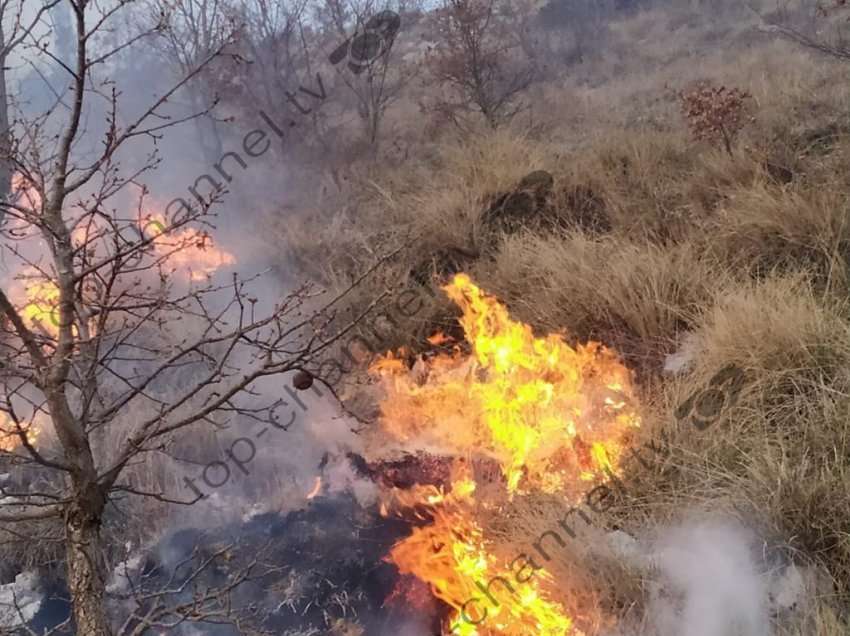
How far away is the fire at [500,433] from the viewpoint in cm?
335

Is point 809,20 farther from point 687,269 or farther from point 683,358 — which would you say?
point 683,358

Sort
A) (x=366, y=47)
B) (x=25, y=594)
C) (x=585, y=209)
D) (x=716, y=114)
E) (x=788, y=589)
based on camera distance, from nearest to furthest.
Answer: (x=788, y=589) < (x=25, y=594) < (x=716, y=114) < (x=585, y=209) < (x=366, y=47)

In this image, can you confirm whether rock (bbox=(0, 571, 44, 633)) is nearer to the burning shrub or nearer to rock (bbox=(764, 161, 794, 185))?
rock (bbox=(764, 161, 794, 185))

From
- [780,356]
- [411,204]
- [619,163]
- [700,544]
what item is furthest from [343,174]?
[700,544]

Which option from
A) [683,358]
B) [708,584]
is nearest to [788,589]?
[708,584]

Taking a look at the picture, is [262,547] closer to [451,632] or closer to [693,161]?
[451,632]

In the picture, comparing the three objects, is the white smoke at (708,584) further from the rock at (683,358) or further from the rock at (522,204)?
the rock at (522,204)

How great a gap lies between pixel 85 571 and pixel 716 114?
6.06 meters

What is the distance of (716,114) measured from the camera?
240 inches

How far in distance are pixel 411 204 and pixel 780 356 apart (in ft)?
14.9

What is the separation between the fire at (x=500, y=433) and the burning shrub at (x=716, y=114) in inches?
109

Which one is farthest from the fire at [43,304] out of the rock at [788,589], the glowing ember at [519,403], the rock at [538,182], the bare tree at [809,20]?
the bare tree at [809,20]

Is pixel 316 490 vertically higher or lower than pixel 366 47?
lower

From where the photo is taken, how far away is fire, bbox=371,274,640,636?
3.35 meters
